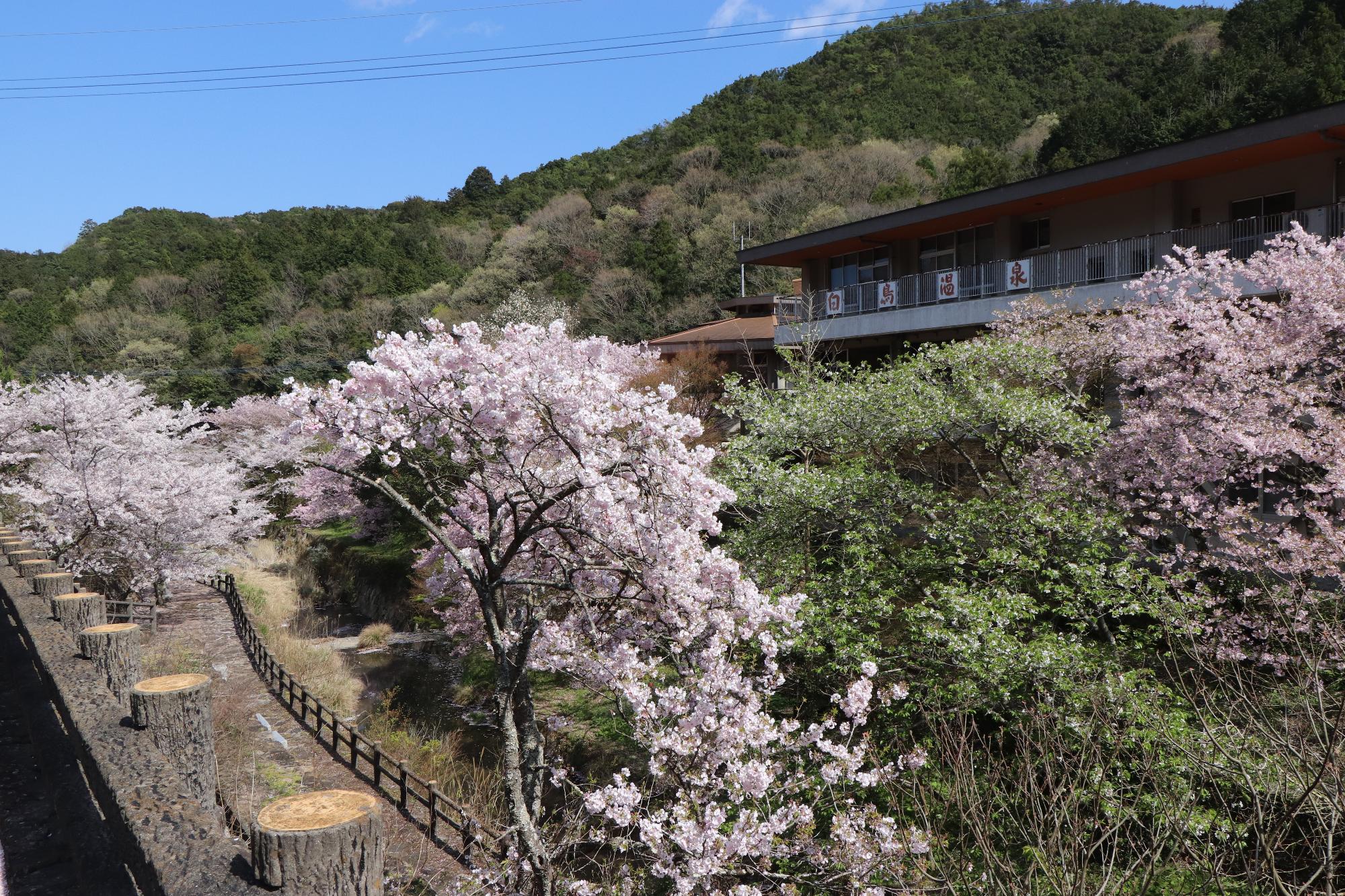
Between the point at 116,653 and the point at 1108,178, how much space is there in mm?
17658

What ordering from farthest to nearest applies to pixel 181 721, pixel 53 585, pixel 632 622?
1. pixel 632 622
2. pixel 53 585
3. pixel 181 721

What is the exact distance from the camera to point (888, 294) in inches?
830

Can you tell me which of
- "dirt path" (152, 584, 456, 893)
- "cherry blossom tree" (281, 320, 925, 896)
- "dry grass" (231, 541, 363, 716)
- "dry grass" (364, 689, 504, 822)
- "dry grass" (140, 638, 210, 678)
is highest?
"cherry blossom tree" (281, 320, 925, 896)

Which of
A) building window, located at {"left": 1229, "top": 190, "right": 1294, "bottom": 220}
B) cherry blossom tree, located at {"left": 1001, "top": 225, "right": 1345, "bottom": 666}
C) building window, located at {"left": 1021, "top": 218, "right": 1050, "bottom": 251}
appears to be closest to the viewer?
cherry blossom tree, located at {"left": 1001, "top": 225, "right": 1345, "bottom": 666}

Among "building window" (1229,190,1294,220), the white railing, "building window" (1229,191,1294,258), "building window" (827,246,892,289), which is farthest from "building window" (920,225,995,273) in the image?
"building window" (1229,191,1294,258)

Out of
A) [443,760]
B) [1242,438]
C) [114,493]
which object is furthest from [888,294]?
[114,493]

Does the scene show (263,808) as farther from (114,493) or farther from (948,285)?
(948,285)

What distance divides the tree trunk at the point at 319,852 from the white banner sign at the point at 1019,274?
1809 cm

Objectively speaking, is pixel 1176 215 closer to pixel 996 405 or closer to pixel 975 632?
pixel 996 405

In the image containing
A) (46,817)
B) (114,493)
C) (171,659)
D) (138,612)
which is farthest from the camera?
(138,612)

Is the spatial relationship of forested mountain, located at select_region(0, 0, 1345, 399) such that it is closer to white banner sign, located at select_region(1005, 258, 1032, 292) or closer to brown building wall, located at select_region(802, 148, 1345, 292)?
brown building wall, located at select_region(802, 148, 1345, 292)

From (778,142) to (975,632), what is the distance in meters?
52.4

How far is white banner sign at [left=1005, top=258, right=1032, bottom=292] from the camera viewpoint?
17.5 m

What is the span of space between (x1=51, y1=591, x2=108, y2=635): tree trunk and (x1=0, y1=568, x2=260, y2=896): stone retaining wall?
1275 mm
